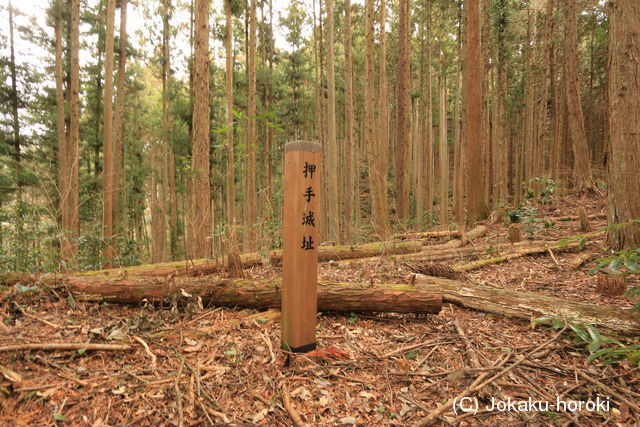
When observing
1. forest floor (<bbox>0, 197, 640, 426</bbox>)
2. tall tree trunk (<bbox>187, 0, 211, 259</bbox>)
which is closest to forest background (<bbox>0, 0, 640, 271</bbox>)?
tall tree trunk (<bbox>187, 0, 211, 259</bbox>)

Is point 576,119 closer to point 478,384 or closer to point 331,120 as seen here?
point 331,120

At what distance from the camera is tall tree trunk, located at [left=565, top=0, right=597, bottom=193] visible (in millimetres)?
9539

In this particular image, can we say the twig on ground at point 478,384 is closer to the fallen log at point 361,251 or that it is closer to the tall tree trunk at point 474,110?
the fallen log at point 361,251

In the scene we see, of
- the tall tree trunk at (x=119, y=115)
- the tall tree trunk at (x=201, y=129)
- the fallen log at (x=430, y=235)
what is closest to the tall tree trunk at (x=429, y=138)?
the fallen log at (x=430, y=235)

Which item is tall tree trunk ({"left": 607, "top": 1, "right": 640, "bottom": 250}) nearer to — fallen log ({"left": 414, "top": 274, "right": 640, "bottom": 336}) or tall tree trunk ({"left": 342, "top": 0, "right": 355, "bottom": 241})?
fallen log ({"left": 414, "top": 274, "right": 640, "bottom": 336})

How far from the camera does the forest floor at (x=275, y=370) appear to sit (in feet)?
6.35

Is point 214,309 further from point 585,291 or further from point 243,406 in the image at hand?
point 585,291

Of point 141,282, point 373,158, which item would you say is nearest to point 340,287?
point 141,282

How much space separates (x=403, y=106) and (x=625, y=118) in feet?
23.9

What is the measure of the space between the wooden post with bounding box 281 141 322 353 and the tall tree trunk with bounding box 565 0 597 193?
11.0 meters

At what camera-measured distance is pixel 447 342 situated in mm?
2875

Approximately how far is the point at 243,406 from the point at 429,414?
120 centimetres

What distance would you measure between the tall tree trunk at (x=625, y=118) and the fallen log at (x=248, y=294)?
300cm

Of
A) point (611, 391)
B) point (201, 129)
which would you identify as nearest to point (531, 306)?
point (611, 391)
